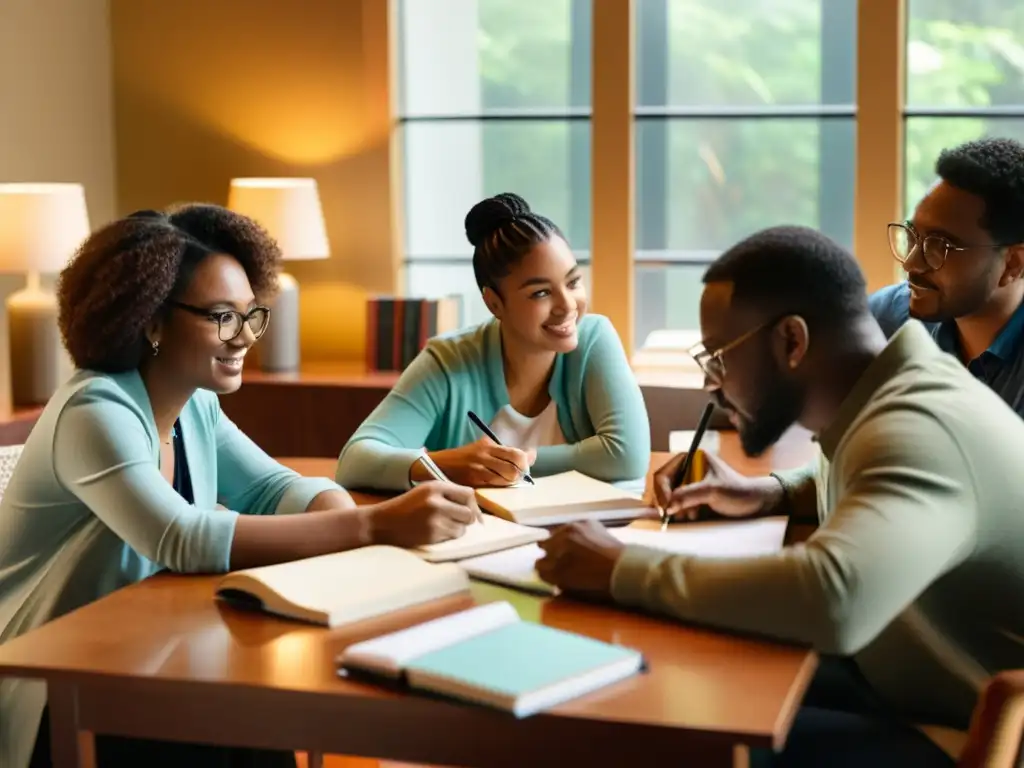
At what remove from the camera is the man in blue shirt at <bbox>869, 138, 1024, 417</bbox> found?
2740 millimetres

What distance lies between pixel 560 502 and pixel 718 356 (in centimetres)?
50

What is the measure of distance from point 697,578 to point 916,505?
25 cm

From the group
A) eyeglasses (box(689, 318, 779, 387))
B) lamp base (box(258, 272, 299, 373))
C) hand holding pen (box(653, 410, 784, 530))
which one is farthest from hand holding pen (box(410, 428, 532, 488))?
lamp base (box(258, 272, 299, 373))

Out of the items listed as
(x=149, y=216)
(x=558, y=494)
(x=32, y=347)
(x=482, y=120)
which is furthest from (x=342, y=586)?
(x=482, y=120)

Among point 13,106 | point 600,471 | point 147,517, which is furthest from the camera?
point 13,106

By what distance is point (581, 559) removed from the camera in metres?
1.76

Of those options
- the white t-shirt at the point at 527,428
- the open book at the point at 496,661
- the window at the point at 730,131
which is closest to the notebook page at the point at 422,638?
the open book at the point at 496,661

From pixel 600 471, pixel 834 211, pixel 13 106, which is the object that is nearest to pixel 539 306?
pixel 600 471

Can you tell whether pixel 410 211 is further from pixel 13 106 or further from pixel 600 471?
pixel 600 471

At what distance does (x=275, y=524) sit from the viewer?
2.01m

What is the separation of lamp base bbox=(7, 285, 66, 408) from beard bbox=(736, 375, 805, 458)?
294 centimetres

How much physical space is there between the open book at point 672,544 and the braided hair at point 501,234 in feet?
2.35

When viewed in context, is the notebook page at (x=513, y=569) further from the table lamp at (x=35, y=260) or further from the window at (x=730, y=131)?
the window at (x=730, y=131)

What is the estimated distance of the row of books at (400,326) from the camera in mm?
4707
